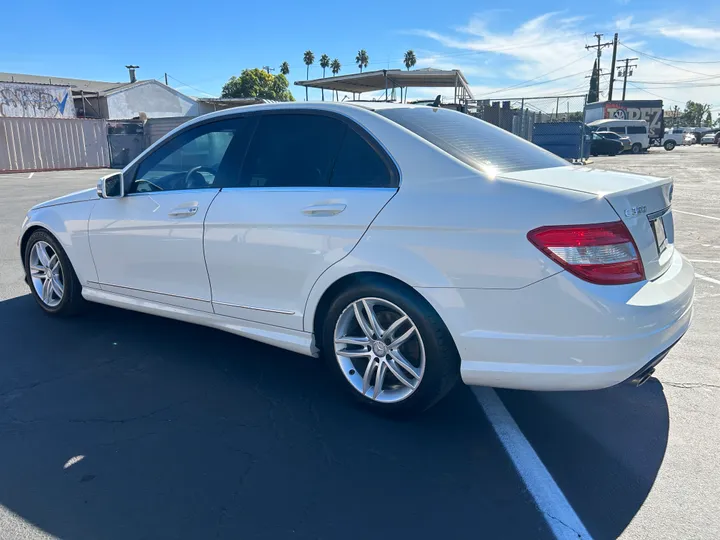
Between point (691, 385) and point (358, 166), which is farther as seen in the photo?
point (691, 385)

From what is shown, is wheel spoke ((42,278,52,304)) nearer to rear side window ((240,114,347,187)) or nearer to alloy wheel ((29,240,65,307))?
alloy wheel ((29,240,65,307))

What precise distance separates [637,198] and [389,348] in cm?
145

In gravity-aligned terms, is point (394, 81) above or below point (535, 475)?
above

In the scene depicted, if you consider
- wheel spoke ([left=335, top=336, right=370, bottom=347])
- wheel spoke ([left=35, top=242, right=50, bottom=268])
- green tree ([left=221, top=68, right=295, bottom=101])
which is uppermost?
green tree ([left=221, top=68, right=295, bottom=101])

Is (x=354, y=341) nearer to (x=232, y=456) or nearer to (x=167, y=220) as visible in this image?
(x=232, y=456)

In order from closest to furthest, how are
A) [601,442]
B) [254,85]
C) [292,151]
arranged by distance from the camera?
[601,442]
[292,151]
[254,85]

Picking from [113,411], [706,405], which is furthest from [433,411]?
[113,411]

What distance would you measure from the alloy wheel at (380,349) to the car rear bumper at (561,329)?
29 cm

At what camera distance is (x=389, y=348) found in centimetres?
305

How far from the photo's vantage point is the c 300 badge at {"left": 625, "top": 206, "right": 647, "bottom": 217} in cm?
264

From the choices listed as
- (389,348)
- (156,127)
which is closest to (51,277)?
(389,348)

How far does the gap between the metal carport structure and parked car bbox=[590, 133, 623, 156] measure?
12998mm

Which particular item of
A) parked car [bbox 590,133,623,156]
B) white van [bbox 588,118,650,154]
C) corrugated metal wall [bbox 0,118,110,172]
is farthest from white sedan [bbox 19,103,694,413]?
white van [bbox 588,118,650,154]

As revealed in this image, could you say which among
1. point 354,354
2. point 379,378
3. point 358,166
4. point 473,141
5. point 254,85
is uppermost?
point 254,85
